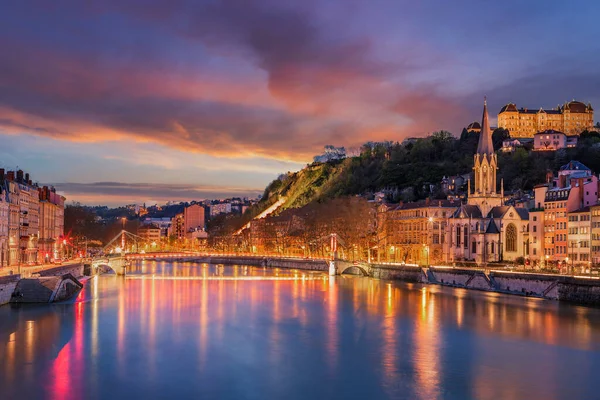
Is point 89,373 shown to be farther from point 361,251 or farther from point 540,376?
point 361,251

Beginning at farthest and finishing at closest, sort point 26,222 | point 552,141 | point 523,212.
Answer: point 552,141
point 523,212
point 26,222

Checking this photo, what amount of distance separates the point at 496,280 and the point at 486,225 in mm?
20564

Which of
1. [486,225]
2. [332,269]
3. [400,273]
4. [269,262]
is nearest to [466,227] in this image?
[486,225]

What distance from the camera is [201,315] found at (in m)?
39.5

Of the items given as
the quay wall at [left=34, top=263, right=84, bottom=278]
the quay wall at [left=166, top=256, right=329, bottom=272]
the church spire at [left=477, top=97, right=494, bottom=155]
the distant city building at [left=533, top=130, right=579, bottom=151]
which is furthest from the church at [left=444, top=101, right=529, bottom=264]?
the quay wall at [left=34, top=263, right=84, bottom=278]

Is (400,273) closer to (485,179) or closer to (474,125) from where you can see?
(485,179)

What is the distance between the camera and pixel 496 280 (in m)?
48.3

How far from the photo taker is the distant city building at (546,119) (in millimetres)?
111625

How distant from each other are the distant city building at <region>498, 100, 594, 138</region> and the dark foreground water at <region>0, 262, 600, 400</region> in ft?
235

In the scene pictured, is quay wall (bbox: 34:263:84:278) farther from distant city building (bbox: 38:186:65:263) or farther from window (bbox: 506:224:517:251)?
window (bbox: 506:224:517:251)

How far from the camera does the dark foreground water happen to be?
23062 mm

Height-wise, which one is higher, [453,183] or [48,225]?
[453,183]

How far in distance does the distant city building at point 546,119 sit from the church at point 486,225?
136 feet

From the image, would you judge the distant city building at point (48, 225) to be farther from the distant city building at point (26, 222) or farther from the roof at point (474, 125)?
the roof at point (474, 125)
